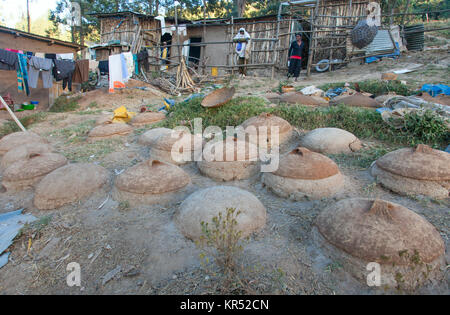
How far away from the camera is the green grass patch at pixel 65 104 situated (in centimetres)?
874

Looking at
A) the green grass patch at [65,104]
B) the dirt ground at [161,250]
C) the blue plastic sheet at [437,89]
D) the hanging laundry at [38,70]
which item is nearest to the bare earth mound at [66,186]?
the dirt ground at [161,250]

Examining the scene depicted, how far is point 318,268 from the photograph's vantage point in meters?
2.04

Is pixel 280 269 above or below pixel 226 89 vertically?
below

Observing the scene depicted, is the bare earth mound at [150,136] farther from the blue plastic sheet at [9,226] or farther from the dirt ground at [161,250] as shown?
the blue plastic sheet at [9,226]

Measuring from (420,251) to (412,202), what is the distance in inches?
45.5

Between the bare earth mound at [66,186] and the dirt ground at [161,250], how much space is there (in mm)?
109

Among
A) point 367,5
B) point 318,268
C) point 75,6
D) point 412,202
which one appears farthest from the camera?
point 75,6

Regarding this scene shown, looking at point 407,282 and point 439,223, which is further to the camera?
point 439,223

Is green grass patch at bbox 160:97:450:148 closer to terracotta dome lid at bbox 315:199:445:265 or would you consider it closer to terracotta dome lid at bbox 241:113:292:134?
terracotta dome lid at bbox 241:113:292:134

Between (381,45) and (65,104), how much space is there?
12.5 m
